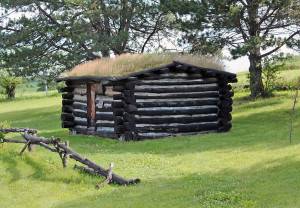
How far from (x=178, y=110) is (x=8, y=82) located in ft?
102

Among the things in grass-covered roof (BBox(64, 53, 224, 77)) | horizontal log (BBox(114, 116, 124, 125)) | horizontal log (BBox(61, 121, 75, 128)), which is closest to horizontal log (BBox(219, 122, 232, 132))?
grass-covered roof (BBox(64, 53, 224, 77))

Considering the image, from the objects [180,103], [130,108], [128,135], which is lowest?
[128,135]

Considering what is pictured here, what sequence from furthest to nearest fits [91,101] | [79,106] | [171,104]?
[79,106], [91,101], [171,104]

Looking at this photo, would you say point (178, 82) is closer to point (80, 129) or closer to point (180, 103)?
point (180, 103)

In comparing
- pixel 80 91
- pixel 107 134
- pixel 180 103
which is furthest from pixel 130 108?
pixel 80 91

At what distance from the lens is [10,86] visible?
4422cm

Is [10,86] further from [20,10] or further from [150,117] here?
[150,117]

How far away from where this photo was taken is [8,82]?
43.7 m

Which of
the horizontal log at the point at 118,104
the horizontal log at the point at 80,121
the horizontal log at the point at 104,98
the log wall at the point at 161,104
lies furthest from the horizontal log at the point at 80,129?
the horizontal log at the point at 118,104

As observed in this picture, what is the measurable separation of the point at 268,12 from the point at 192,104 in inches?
383

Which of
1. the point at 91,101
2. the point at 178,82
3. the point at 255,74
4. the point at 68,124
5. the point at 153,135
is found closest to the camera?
the point at 153,135

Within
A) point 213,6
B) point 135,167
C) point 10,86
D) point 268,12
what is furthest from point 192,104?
point 10,86

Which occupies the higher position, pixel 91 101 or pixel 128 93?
pixel 128 93

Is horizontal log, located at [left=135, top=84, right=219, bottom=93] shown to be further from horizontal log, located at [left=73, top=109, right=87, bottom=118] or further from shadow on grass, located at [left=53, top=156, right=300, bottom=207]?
shadow on grass, located at [left=53, top=156, right=300, bottom=207]
